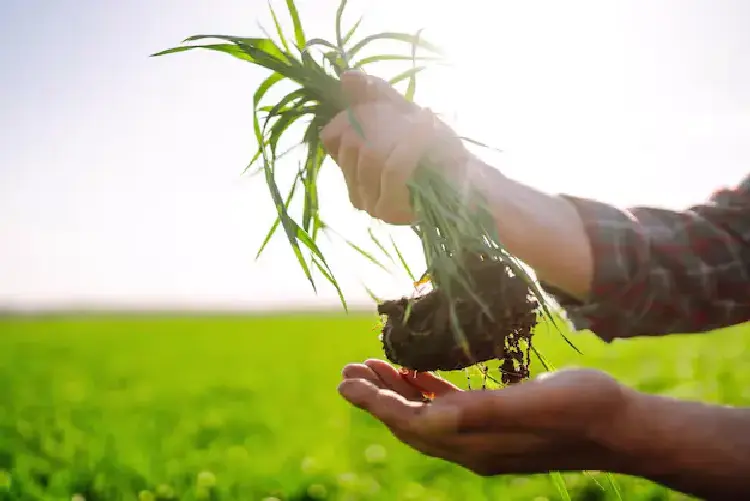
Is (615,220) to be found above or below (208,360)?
above

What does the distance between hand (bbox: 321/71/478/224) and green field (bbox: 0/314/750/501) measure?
0.66 meters

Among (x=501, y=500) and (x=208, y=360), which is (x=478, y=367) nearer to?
(x=501, y=500)

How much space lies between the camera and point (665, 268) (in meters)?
1.71

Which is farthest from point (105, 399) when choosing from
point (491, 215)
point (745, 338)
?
point (745, 338)

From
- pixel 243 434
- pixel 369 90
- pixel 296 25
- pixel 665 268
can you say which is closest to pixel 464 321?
pixel 665 268

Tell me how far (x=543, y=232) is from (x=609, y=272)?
0.20 m

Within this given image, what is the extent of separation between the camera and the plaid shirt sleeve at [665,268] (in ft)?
5.38

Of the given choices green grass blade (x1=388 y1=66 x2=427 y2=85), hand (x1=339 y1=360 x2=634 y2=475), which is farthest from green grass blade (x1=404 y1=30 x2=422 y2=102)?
hand (x1=339 y1=360 x2=634 y2=475)

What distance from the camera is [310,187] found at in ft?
7.22

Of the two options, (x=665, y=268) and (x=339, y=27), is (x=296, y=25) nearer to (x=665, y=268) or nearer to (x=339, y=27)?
(x=339, y=27)

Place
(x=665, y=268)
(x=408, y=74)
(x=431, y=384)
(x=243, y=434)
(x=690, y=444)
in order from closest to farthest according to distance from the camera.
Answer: (x=690, y=444) < (x=665, y=268) < (x=431, y=384) < (x=408, y=74) < (x=243, y=434)

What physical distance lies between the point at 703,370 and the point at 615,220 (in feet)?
21.9

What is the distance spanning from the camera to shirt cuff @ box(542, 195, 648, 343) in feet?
5.32

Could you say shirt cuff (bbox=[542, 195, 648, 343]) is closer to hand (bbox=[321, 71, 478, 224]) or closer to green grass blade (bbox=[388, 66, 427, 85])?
hand (bbox=[321, 71, 478, 224])
